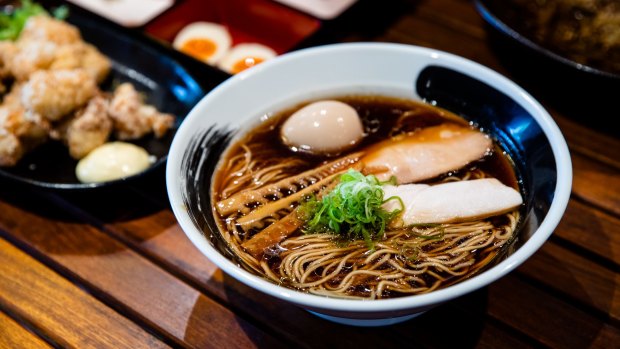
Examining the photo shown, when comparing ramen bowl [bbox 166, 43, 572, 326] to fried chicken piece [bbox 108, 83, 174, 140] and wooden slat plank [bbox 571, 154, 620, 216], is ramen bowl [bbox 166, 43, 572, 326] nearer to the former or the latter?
wooden slat plank [bbox 571, 154, 620, 216]

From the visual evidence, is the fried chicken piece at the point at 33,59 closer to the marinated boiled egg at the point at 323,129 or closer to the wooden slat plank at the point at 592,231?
the marinated boiled egg at the point at 323,129

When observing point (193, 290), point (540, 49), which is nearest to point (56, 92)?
point (193, 290)

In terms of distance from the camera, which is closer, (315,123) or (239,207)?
(239,207)

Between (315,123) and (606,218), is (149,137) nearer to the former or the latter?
(315,123)

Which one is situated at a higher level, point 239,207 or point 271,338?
point 239,207

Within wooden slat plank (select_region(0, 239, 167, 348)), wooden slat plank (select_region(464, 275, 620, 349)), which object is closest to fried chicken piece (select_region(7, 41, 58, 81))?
wooden slat plank (select_region(0, 239, 167, 348))

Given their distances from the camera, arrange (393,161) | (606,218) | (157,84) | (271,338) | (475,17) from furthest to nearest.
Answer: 1. (475,17)
2. (157,84)
3. (606,218)
4. (393,161)
5. (271,338)

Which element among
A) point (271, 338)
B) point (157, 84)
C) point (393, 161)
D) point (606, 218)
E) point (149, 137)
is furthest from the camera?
point (157, 84)

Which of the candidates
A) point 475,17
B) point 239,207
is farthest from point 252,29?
point 239,207
